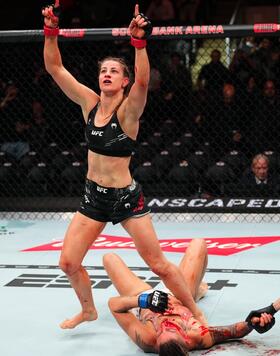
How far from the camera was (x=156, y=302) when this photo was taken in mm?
4406

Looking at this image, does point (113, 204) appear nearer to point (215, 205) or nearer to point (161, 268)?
point (161, 268)

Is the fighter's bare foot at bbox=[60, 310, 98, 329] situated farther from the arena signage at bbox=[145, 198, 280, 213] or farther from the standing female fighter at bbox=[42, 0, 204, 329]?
the arena signage at bbox=[145, 198, 280, 213]

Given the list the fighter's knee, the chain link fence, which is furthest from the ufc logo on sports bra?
the chain link fence

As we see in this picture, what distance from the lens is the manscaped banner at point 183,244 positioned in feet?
22.6

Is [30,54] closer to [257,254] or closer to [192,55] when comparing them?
[192,55]

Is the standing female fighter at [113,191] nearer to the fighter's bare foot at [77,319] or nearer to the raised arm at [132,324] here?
the fighter's bare foot at [77,319]

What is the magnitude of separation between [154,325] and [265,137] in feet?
14.0

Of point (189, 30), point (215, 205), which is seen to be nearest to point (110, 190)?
point (189, 30)

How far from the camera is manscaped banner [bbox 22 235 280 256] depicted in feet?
22.6

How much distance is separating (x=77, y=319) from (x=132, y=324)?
0.52 metres

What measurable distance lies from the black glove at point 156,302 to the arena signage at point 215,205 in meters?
3.48

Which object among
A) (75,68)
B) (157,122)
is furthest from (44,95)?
(157,122)

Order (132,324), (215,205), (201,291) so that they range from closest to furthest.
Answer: (132,324)
(201,291)
(215,205)

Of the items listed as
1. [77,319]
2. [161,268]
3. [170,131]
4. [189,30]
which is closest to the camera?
[161,268]
